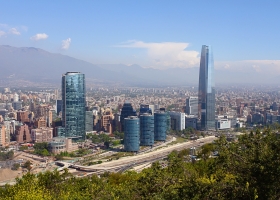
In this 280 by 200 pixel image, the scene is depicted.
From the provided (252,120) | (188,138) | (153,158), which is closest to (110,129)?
(188,138)

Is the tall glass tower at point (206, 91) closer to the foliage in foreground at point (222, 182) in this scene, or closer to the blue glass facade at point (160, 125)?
the blue glass facade at point (160, 125)

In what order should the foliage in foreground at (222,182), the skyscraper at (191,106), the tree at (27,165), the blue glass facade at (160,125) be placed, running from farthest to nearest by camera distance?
the skyscraper at (191,106)
the blue glass facade at (160,125)
the tree at (27,165)
the foliage in foreground at (222,182)

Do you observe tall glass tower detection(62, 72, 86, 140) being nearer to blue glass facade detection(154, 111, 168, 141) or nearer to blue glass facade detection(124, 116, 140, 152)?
blue glass facade detection(124, 116, 140, 152)

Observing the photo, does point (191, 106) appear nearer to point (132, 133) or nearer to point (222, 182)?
point (132, 133)

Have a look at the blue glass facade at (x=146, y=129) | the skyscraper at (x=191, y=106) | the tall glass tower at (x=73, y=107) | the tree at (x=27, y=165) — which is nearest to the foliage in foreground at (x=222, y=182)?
the tree at (x=27, y=165)

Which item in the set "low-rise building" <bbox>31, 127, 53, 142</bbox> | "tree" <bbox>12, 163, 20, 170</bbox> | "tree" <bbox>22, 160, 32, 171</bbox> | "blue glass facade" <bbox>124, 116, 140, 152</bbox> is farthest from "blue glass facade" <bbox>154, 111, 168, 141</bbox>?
"tree" <bbox>12, 163, 20, 170</bbox>

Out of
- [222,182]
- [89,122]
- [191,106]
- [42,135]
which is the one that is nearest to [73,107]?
[42,135]

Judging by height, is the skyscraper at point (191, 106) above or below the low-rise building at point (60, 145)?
above
